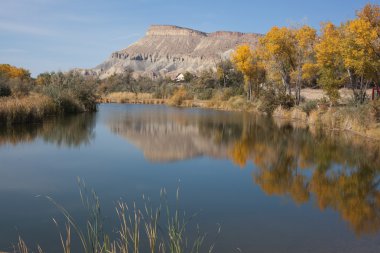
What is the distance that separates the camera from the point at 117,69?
480 feet

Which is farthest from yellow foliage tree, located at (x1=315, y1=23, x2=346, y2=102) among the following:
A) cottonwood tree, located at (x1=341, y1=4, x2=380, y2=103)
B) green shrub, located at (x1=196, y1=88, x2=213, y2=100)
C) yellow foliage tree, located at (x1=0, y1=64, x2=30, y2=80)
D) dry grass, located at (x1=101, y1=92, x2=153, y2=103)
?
yellow foliage tree, located at (x1=0, y1=64, x2=30, y2=80)

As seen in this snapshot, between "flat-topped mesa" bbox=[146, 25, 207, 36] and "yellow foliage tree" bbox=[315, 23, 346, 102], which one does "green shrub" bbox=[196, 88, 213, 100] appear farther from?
"flat-topped mesa" bbox=[146, 25, 207, 36]

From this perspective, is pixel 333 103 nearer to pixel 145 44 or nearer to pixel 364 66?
pixel 364 66

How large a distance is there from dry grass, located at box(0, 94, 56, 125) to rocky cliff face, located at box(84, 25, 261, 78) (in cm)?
11196

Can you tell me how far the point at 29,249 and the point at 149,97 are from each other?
2078 inches

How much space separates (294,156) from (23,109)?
14.1m

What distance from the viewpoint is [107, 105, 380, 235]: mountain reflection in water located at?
9.38 metres

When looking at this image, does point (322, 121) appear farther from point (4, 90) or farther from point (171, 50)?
point (171, 50)

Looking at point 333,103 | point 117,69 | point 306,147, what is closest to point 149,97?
point 333,103

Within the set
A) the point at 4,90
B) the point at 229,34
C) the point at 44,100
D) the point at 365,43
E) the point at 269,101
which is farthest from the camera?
the point at 229,34

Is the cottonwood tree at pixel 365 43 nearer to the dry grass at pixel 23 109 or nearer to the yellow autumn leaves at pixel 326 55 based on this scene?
the yellow autumn leaves at pixel 326 55

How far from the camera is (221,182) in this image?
10844 millimetres

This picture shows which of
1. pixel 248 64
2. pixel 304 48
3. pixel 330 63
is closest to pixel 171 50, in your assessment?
pixel 248 64

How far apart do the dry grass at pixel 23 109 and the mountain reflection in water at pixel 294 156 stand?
4.07 m
